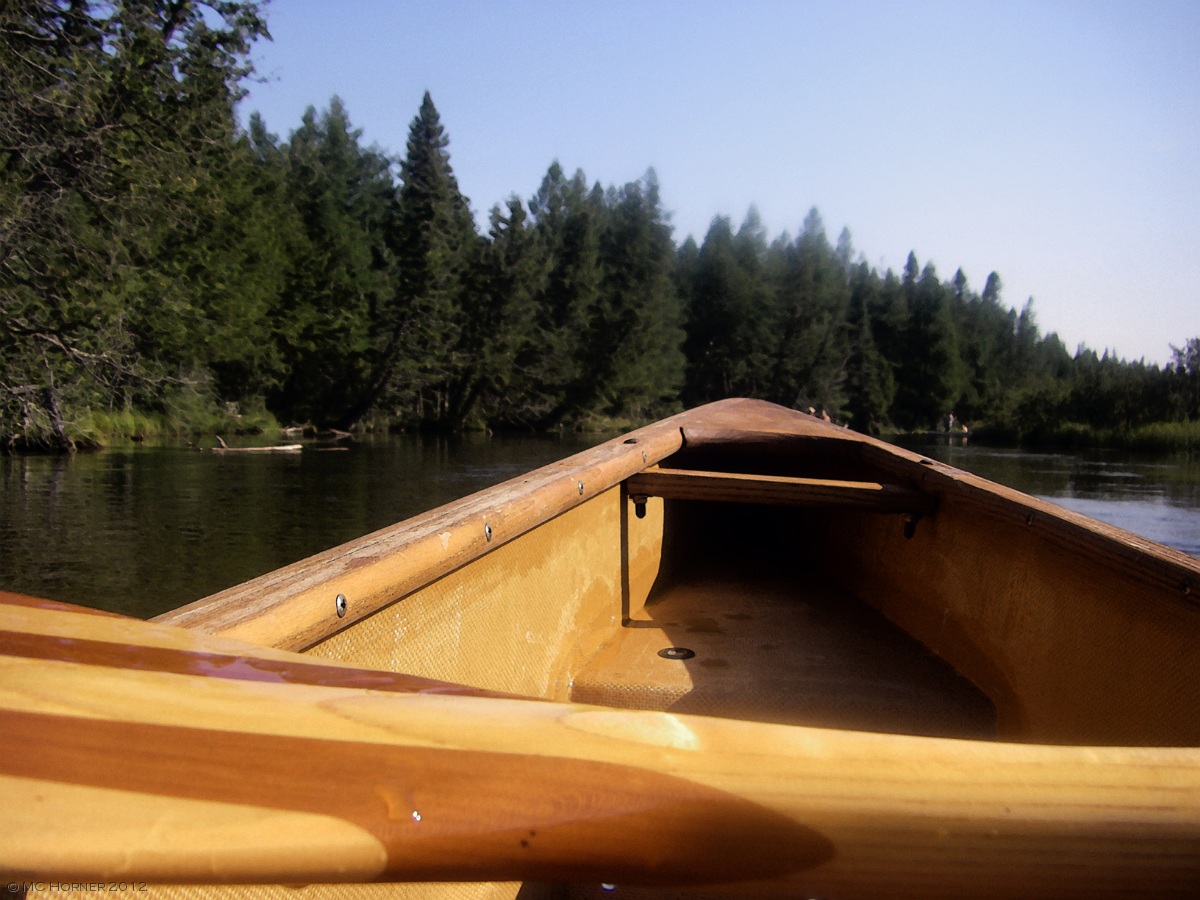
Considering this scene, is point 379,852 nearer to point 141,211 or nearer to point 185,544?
point 185,544

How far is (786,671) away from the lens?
2307 millimetres

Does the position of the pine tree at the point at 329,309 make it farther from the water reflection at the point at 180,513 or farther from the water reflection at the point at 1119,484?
the water reflection at the point at 1119,484

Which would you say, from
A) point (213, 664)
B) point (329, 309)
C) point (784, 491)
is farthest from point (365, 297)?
point (213, 664)

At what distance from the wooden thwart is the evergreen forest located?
982 cm

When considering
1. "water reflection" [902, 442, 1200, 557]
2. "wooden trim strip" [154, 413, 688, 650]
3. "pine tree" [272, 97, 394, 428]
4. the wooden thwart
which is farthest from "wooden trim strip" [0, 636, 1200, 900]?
"pine tree" [272, 97, 394, 428]

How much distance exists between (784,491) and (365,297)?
31.8m

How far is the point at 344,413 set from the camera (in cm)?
3017

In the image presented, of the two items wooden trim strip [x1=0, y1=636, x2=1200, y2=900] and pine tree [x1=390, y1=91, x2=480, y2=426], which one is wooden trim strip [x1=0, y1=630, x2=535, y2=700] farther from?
pine tree [x1=390, y1=91, x2=480, y2=426]

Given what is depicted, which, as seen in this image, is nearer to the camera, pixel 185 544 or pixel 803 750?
pixel 803 750

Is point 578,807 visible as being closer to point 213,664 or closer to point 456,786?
point 456,786

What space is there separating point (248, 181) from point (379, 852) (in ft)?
99.4

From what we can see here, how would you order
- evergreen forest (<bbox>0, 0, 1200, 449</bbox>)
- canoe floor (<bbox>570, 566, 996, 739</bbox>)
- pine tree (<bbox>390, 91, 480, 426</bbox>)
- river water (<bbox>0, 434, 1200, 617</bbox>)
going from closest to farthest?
canoe floor (<bbox>570, 566, 996, 739</bbox>)
river water (<bbox>0, 434, 1200, 617</bbox>)
evergreen forest (<bbox>0, 0, 1200, 449</bbox>)
pine tree (<bbox>390, 91, 480, 426</bbox>)

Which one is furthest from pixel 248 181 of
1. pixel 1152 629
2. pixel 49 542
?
pixel 1152 629

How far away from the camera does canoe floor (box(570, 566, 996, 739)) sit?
6.68 ft
